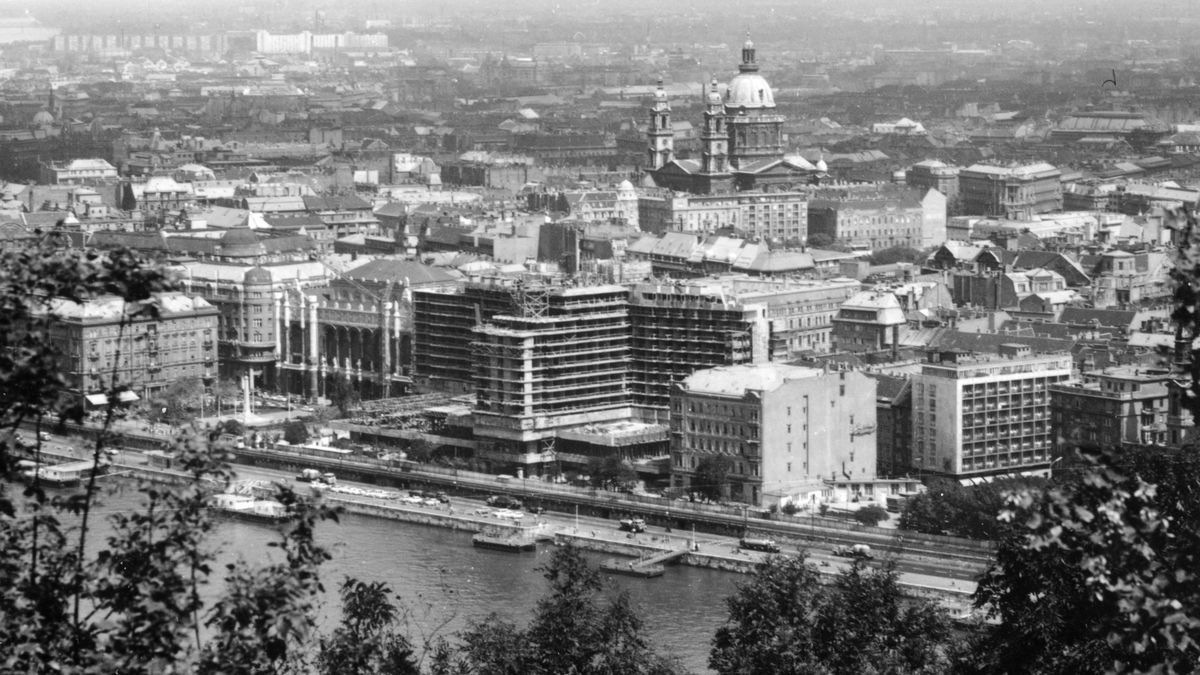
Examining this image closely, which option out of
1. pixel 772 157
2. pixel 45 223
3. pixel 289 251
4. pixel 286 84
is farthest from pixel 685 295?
pixel 286 84

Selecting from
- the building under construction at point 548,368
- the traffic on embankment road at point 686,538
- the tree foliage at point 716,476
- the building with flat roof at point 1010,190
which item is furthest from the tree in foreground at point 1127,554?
the building with flat roof at point 1010,190

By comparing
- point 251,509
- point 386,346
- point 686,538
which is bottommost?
point 686,538

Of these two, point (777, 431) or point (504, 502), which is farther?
point (504, 502)

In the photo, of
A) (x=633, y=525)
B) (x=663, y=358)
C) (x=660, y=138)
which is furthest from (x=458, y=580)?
(x=660, y=138)

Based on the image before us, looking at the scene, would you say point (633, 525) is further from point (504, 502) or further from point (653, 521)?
point (504, 502)

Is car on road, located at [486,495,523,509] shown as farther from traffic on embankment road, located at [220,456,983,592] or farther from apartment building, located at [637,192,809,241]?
apartment building, located at [637,192,809,241]

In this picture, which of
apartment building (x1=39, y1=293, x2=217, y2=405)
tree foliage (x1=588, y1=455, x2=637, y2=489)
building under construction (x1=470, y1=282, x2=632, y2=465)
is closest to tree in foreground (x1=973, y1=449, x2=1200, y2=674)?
tree foliage (x1=588, y1=455, x2=637, y2=489)

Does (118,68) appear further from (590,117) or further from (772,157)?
(772,157)
